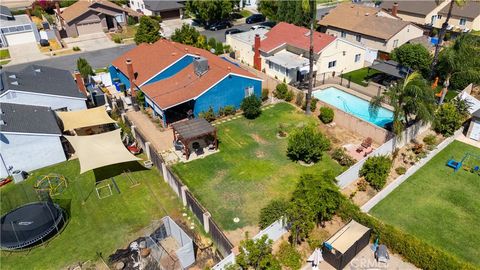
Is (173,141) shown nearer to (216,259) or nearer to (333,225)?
(216,259)

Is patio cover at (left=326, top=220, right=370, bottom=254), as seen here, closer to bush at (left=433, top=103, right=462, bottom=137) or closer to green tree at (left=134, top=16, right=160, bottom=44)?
bush at (left=433, top=103, right=462, bottom=137)

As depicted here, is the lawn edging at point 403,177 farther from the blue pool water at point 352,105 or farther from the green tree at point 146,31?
the green tree at point 146,31

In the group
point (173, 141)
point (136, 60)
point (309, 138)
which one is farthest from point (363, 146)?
point (136, 60)

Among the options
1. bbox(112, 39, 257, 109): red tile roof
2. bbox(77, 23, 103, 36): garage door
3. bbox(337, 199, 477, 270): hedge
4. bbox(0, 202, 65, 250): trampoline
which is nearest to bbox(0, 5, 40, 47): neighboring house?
bbox(77, 23, 103, 36): garage door

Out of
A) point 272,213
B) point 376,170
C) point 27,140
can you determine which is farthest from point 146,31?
point 376,170

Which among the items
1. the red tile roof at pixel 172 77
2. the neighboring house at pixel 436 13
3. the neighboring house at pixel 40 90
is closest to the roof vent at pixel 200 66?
the red tile roof at pixel 172 77
